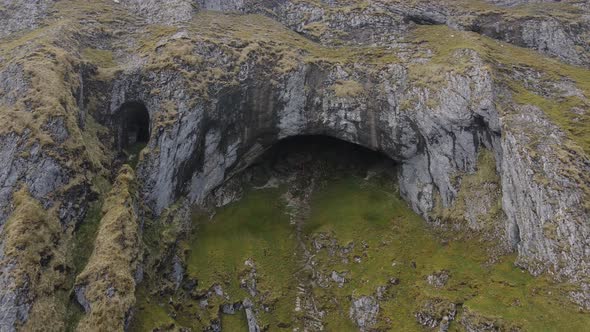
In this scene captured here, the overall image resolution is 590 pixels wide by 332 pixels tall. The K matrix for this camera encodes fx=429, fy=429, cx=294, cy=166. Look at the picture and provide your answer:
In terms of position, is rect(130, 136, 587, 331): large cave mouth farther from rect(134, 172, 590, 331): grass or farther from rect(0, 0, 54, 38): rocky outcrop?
rect(0, 0, 54, 38): rocky outcrop

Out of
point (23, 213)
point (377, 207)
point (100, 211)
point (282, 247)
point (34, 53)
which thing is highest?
point (34, 53)

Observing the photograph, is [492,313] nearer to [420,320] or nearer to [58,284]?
[420,320]

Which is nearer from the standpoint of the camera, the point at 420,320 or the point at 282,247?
the point at 420,320

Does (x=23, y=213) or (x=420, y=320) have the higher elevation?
(x=23, y=213)

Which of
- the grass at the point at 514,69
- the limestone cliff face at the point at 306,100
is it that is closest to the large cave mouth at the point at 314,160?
the limestone cliff face at the point at 306,100

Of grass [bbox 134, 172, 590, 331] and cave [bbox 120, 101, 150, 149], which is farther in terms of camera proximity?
cave [bbox 120, 101, 150, 149]

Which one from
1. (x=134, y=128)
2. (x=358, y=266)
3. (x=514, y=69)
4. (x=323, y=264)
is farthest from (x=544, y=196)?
(x=134, y=128)

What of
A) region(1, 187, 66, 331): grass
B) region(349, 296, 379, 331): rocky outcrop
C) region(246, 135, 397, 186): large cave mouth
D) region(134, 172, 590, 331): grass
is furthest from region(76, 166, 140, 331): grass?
region(246, 135, 397, 186): large cave mouth

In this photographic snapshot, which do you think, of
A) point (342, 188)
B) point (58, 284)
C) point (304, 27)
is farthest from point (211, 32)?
point (58, 284)
